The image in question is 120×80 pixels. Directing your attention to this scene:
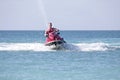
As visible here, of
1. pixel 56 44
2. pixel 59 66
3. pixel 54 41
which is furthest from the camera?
pixel 56 44

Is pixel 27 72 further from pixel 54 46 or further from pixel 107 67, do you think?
pixel 54 46

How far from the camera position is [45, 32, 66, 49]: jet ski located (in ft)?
123

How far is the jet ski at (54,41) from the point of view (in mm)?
37531

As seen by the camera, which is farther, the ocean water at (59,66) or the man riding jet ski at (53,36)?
the man riding jet ski at (53,36)

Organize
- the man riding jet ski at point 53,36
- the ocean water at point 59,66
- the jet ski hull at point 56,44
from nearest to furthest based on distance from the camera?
the ocean water at point 59,66 < the man riding jet ski at point 53,36 < the jet ski hull at point 56,44

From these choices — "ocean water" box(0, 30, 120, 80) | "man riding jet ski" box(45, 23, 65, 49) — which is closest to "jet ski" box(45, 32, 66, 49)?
"man riding jet ski" box(45, 23, 65, 49)

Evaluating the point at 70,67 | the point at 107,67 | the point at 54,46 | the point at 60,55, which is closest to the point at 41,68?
the point at 70,67

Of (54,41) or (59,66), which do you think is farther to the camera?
(54,41)

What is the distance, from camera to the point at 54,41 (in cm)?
3747

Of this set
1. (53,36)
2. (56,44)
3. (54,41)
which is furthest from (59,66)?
(56,44)

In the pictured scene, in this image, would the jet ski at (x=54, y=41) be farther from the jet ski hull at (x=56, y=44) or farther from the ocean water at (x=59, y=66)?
the ocean water at (x=59, y=66)

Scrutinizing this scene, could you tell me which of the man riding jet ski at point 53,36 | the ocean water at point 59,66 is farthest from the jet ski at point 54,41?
the ocean water at point 59,66

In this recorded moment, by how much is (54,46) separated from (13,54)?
3.86 m

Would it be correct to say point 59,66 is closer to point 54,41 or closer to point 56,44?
point 54,41
